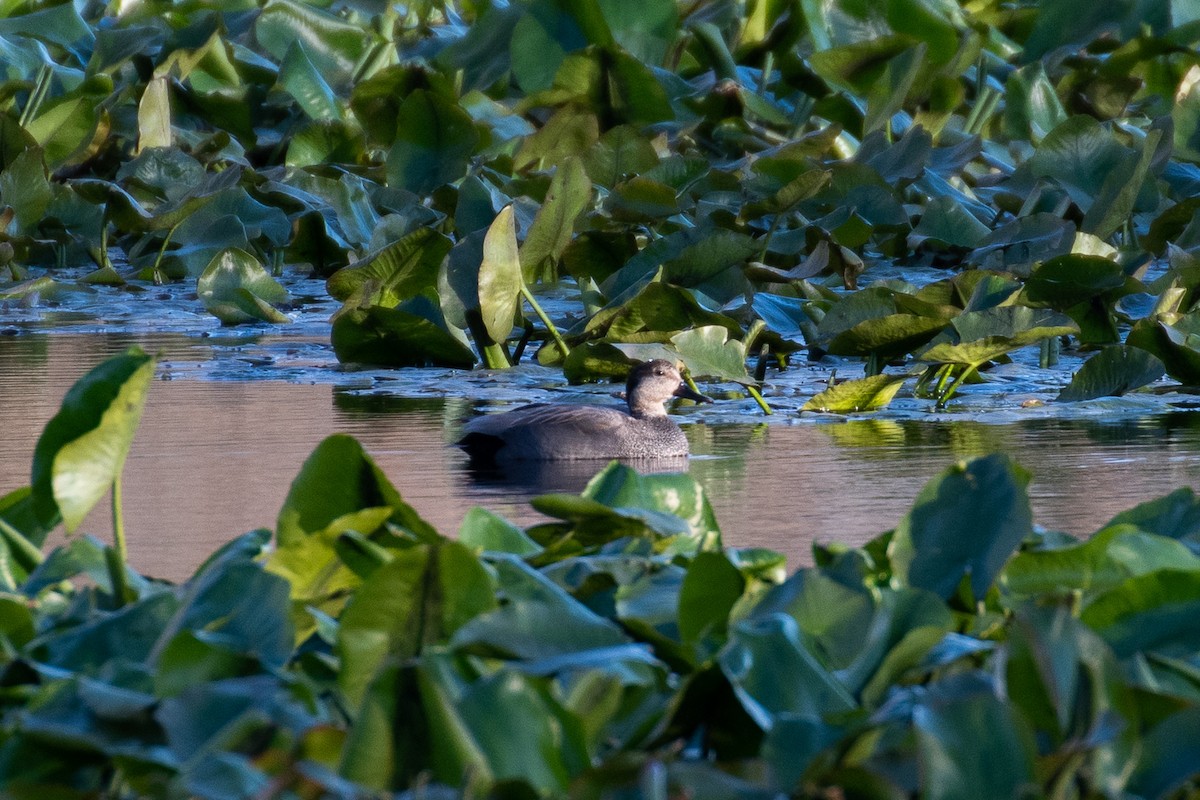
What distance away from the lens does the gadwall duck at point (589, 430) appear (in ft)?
20.0

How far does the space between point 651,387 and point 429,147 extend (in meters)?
3.34

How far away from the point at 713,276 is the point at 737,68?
185 inches

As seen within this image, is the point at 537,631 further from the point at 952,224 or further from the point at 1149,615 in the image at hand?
the point at 952,224

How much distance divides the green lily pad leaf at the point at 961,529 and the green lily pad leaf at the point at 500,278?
3.69 meters

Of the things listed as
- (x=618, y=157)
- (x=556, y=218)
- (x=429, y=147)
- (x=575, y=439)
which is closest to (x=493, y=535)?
(x=575, y=439)

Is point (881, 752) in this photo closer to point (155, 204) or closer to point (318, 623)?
point (318, 623)

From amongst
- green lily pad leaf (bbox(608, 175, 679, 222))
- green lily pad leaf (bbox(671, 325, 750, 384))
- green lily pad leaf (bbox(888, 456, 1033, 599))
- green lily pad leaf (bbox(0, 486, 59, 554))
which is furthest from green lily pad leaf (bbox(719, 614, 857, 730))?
green lily pad leaf (bbox(608, 175, 679, 222))

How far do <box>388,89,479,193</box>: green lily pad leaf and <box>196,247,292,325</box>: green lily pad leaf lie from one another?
1.11 m

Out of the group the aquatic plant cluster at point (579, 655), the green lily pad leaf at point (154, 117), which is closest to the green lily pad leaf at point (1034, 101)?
the green lily pad leaf at point (154, 117)

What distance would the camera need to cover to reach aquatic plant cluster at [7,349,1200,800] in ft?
7.64

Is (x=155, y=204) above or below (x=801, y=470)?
above

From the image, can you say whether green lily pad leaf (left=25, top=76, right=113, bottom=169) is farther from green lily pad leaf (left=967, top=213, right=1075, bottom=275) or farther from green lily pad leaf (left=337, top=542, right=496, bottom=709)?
green lily pad leaf (left=337, top=542, right=496, bottom=709)

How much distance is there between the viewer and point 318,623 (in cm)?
290

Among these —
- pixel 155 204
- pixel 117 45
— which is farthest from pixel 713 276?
pixel 117 45
